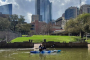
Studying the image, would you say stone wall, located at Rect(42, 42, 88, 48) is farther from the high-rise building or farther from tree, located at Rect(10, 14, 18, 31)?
the high-rise building

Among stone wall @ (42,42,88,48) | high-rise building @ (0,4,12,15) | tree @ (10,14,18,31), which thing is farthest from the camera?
high-rise building @ (0,4,12,15)

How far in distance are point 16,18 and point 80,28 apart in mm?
69722

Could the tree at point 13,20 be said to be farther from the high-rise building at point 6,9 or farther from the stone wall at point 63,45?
the stone wall at point 63,45

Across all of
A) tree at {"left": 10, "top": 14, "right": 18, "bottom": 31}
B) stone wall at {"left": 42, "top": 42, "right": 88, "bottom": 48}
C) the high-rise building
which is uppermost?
the high-rise building

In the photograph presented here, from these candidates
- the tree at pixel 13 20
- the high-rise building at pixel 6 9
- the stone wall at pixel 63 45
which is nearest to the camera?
the stone wall at pixel 63 45

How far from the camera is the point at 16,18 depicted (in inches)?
4668

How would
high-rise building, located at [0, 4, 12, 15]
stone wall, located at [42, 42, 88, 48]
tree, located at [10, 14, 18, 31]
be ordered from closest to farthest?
stone wall, located at [42, 42, 88, 48], tree, located at [10, 14, 18, 31], high-rise building, located at [0, 4, 12, 15]

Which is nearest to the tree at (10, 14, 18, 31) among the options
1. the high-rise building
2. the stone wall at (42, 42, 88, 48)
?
the high-rise building

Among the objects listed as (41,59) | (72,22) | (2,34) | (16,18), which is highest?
(16,18)

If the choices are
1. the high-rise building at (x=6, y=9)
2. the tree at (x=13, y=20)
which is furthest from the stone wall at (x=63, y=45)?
the high-rise building at (x=6, y=9)

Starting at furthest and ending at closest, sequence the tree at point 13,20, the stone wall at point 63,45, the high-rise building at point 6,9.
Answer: the high-rise building at point 6,9
the tree at point 13,20
the stone wall at point 63,45

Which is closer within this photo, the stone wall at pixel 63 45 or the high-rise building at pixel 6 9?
the stone wall at pixel 63 45

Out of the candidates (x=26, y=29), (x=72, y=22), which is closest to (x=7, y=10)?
(x=26, y=29)

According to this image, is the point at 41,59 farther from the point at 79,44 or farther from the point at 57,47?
the point at 79,44
